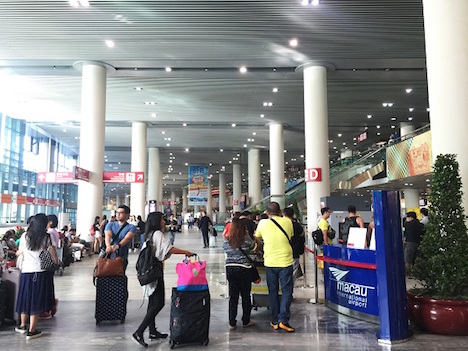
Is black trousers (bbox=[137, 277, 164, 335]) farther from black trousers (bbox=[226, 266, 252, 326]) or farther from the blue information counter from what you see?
the blue information counter

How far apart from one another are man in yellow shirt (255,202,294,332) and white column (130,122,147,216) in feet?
56.9

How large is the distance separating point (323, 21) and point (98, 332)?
9834mm

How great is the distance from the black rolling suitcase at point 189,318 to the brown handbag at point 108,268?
4.11ft

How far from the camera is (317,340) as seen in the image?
14.6 feet

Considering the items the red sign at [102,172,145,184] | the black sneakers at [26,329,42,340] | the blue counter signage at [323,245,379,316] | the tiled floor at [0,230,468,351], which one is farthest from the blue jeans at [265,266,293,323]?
the red sign at [102,172,145,184]

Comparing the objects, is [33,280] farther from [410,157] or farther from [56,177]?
[410,157]

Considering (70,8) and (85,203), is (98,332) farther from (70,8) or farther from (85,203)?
(85,203)

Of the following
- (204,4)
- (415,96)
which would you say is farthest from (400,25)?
(415,96)

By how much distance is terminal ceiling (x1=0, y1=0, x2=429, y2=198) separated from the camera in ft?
34.6

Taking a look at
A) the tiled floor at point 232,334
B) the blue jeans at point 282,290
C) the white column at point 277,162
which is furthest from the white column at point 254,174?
the blue jeans at point 282,290

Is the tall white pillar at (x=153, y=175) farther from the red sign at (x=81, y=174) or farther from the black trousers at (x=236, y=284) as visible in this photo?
the black trousers at (x=236, y=284)

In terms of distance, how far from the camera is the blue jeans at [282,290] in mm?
4807

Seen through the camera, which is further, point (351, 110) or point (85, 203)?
point (351, 110)

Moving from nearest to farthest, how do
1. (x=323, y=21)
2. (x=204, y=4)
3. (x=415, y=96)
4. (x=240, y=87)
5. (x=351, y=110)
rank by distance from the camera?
1. (x=204, y=4)
2. (x=323, y=21)
3. (x=240, y=87)
4. (x=415, y=96)
5. (x=351, y=110)
